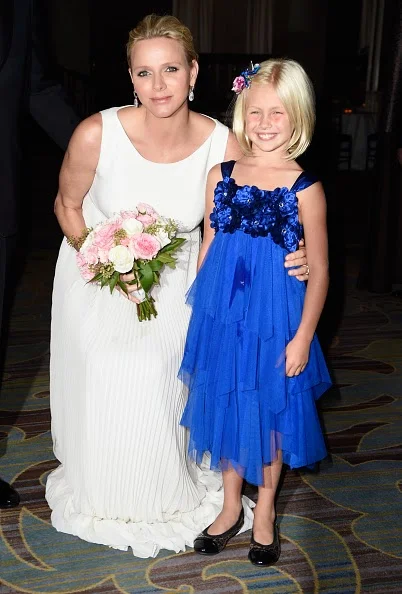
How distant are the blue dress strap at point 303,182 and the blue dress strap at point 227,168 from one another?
0.76 ft

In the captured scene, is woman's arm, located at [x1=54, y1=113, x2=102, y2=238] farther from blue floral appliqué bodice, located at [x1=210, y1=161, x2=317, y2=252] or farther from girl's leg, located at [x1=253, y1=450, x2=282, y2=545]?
girl's leg, located at [x1=253, y1=450, x2=282, y2=545]

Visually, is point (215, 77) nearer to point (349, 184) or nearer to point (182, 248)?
point (349, 184)

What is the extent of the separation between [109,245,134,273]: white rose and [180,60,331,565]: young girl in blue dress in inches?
9.3

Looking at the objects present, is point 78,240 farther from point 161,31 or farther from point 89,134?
point 161,31

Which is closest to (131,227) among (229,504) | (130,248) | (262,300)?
(130,248)

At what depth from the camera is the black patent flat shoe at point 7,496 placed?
2.94 meters

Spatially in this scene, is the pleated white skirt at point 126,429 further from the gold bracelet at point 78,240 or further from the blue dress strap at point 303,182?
the blue dress strap at point 303,182

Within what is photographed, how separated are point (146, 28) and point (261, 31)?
42.1ft

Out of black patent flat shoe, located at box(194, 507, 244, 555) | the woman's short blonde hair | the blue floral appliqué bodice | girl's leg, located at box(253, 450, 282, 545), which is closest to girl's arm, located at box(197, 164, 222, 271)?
the blue floral appliqué bodice

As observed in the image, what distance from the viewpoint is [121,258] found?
2.51m

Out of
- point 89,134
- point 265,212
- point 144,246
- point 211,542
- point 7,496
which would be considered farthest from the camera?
point 7,496

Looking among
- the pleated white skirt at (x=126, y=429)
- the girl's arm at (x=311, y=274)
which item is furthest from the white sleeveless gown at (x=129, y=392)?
the girl's arm at (x=311, y=274)

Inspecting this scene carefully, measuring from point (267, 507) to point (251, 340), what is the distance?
590 millimetres

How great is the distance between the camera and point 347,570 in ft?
8.48
